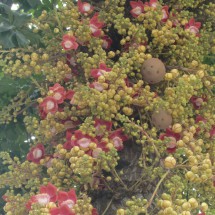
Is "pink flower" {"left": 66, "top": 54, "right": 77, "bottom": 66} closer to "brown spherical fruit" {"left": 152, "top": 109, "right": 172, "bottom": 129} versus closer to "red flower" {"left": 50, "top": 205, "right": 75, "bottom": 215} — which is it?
"brown spherical fruit" {"left": 152, "top": 109, "right": 172, "bottom": 129}

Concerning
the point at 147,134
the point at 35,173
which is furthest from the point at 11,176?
the point at 147,134

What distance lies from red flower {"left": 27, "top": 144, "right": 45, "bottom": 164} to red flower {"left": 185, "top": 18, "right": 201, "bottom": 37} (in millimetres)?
885

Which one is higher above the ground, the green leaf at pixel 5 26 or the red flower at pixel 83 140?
the red flower at pixel 83 140

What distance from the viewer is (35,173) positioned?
1.88 m

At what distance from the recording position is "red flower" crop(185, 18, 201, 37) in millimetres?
2186

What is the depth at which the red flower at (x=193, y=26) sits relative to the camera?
86.0 inches

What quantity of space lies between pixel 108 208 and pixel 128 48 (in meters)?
0.73

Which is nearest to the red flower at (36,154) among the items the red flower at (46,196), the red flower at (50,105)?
the red flower at (50,105)

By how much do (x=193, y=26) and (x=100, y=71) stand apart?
0.60m

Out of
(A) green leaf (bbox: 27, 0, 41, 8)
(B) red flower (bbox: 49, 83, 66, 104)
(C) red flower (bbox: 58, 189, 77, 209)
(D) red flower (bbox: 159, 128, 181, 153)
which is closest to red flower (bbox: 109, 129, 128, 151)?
(D) red flower (bbox: 159, 128, 181, 153)

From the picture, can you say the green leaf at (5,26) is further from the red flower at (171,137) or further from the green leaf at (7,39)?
the red flower at (171,137)

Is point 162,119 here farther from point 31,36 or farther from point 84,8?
point 31,36

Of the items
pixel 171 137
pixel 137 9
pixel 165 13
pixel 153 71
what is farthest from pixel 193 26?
pixel 171 137

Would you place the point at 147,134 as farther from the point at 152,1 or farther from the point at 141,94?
the point at 152,1
